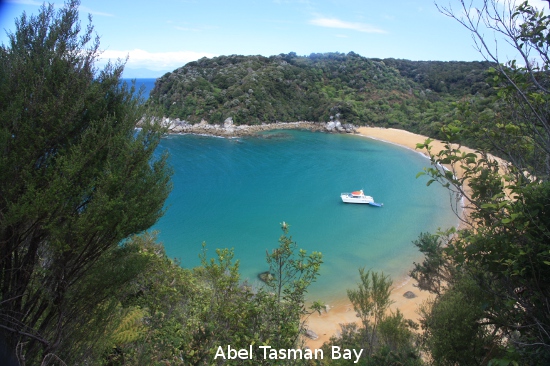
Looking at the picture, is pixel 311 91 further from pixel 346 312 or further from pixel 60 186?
pixel 60 186

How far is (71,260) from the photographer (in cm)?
418

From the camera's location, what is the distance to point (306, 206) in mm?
25672

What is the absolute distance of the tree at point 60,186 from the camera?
12.3 feet

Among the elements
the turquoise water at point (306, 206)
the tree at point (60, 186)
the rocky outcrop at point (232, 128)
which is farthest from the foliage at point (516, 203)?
the rocky outcrop at point (232, 128)

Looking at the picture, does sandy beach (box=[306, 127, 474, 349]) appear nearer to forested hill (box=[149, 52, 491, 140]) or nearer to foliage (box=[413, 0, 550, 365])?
foliage (box=[413, 0, 550, 365])

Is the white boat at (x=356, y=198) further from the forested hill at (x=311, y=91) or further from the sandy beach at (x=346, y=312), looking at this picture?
the forested hill at (x=311, y=91)

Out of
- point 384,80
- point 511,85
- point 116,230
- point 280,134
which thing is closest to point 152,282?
point 116,230

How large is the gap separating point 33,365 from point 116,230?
192 centimetres

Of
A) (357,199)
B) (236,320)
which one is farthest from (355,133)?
(236,320)

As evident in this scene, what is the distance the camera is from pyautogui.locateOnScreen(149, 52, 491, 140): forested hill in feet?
174

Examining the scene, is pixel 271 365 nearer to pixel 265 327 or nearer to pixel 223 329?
pixel 265 327

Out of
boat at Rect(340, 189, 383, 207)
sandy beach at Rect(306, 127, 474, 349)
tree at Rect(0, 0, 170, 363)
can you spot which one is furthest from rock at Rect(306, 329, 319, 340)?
boat at Rect(340, 189, 383, 207)

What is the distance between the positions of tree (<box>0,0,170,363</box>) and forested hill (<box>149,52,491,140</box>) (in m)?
46.2

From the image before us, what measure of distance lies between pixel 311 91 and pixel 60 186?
2515 inches
